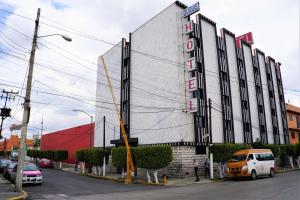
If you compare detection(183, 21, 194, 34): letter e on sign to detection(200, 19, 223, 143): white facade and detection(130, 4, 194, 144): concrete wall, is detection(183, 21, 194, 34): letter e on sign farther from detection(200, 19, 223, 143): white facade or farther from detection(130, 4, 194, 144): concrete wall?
detection(200, 19, 223, 143): white facade

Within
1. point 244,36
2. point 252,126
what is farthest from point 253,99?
point 244,36

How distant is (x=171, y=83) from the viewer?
29.7 metres

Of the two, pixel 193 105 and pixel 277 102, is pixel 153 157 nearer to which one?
pixel 193 105

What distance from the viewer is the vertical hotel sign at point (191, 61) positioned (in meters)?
27.7

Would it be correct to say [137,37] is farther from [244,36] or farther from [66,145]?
[66,145]

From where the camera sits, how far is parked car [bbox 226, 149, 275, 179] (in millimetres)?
22625

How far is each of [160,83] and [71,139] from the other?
28687mm

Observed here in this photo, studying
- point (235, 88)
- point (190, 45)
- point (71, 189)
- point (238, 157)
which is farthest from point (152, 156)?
point (235, 88)

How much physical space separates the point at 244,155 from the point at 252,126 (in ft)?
48.5

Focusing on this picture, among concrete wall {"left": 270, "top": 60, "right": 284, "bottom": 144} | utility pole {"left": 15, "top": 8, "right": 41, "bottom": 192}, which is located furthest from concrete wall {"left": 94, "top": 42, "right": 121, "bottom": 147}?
concrete wall {"left": 270, "top": 60, "right": 284, "bottom": 144}

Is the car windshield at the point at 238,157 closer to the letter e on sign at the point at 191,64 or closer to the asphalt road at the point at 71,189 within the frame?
the asphalt road at the point at 71,189

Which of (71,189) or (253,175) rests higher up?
(253,175)

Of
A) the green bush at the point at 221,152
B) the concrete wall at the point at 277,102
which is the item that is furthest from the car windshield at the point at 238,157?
the concrete wall at the point at 277,102

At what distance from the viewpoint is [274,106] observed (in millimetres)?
43406
